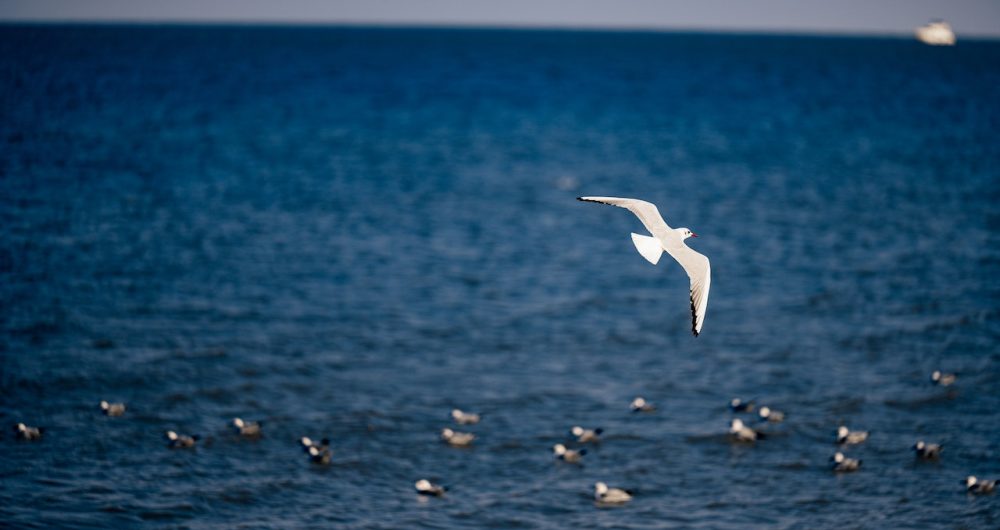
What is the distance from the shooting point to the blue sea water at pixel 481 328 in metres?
19.7

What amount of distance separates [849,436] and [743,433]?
6.69ft

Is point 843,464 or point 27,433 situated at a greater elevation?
point 27,433

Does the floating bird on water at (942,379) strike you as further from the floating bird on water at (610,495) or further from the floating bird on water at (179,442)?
the floating bird on water at (179,442)

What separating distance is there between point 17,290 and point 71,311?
2524 mm

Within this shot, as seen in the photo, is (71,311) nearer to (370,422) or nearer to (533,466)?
(370,422)

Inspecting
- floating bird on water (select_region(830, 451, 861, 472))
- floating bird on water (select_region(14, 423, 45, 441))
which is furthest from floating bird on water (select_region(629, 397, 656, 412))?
floating bird on water (select_region(14, 423, 45, 441))

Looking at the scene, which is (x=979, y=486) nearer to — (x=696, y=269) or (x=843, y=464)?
(x=843, y=464)

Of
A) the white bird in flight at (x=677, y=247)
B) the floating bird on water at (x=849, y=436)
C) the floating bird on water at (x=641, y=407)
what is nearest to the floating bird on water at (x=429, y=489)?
the floating bird on water at (x=641, y=407)

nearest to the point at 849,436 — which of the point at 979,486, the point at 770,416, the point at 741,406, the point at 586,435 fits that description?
the point at 770,416

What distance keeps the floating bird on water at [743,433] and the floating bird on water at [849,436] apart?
142cm

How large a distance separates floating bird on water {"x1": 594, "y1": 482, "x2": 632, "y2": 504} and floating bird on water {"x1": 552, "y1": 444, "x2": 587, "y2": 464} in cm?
140

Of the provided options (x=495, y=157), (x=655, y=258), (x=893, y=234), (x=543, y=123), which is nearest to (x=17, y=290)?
(x=655, y=258)

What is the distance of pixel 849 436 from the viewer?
850 inches

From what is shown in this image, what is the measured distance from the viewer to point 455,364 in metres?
25.3
